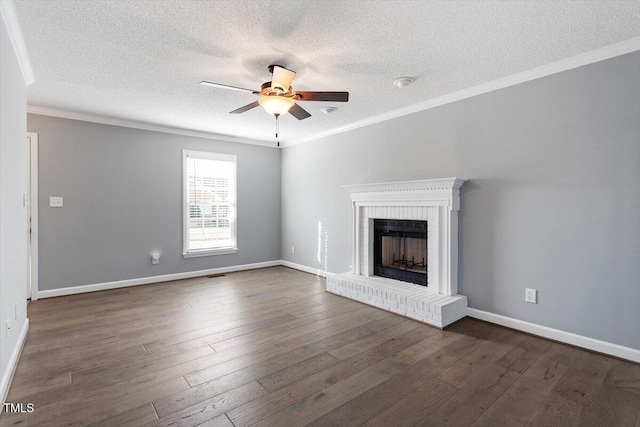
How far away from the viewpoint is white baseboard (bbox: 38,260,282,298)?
4.35 meters

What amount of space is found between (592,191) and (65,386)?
4362mm

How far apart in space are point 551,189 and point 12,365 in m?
4.67

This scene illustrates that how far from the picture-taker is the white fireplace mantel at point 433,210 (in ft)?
11.8

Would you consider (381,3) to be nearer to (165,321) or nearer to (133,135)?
(165,321)

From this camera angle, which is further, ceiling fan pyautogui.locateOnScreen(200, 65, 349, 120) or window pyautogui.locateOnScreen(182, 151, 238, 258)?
window pyautogui.locateOnScreen(182, 151, 238, 258)

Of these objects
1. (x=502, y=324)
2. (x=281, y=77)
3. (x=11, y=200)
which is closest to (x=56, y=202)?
(x=11, y=200)

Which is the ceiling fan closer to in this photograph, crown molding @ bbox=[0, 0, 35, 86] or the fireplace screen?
crown molding @ bbox=[0, 0, 35, 86]

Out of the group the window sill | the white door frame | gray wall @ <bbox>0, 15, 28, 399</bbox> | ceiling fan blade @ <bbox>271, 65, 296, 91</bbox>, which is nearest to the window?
the window sill

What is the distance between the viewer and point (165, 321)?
11.3 feet

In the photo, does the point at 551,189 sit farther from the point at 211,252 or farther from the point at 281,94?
the point at 211,252

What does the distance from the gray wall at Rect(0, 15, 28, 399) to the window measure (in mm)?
2525

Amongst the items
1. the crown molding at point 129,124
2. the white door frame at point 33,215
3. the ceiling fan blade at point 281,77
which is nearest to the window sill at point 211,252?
the white door frame at point 33,215

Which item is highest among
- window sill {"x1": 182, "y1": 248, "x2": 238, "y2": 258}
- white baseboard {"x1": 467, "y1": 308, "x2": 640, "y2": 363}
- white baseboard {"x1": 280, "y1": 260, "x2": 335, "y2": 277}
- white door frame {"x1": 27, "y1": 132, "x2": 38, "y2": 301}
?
white door frame {"x1": 27, "y1": 132, "x2": 38, "y2": 301}

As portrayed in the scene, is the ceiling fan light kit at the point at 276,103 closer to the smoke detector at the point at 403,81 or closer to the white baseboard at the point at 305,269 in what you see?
the smoke detector at the point at 403,81
